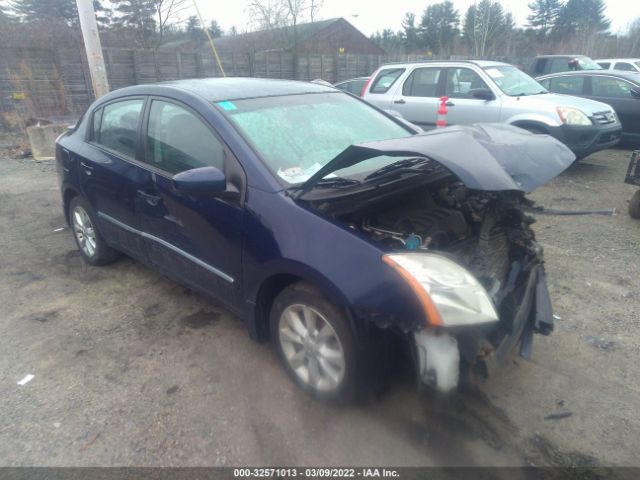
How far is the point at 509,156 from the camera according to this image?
99.7 inches

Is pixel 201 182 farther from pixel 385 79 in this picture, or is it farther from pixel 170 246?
pixel 385 79

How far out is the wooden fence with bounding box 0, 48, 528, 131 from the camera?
12633mm

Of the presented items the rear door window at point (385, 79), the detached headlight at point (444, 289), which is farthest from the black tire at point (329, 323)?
the rear door window at point (385, 79)

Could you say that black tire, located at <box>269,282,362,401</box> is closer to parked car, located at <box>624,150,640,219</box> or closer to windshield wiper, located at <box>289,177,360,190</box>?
windshield wiper, located at <box>289,177,360,190</box>

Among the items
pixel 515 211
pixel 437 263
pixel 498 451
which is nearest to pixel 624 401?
pixel 498 451

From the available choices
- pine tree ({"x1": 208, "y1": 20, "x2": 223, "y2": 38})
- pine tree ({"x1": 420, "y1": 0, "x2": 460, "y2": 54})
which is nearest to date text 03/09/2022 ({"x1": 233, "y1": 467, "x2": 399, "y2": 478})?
pine tree ({"x1": 420, "y1": 0, "x2": 460, "y2": 54})

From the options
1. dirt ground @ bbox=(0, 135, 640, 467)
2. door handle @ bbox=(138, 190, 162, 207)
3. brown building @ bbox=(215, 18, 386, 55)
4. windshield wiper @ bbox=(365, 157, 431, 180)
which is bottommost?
dirt ground @ bbox=(0, 135, 640, 467)

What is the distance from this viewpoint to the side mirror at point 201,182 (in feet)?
8.46

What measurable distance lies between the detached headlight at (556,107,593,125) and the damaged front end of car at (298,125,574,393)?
447 cm

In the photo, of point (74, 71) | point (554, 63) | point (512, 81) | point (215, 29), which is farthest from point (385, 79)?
point (215, 29)

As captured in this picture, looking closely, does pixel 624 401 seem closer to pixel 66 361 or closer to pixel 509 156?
pixel 509 156

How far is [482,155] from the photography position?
2.24 meters

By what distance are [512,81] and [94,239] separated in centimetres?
676

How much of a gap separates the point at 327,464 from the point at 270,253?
1.09 meters
